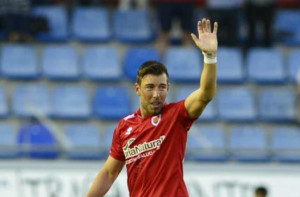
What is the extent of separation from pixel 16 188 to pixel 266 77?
489 centimetres

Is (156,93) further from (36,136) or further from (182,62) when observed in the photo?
(182,62)

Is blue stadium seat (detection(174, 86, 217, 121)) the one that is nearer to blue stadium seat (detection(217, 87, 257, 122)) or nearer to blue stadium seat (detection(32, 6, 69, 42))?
blue stadium seat (detection(217, 87, 257, 122))

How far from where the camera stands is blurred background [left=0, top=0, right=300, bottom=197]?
12.2 m

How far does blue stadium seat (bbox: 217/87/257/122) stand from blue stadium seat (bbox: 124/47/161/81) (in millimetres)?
1177

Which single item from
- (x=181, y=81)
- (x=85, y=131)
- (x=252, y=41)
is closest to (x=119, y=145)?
(x=85, y=131)

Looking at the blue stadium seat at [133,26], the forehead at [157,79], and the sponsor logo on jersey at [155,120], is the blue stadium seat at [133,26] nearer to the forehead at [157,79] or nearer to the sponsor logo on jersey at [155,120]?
the sponsor logo on jersey at [155,120]

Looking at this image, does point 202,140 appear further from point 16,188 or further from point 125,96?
point 16,188

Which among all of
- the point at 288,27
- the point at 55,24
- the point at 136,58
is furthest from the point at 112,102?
the point at 288,27

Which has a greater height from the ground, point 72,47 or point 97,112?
point 72,47

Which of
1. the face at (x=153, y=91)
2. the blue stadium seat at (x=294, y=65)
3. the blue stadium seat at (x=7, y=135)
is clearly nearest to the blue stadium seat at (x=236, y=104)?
the blue stadium seat at (x=294, y=65)

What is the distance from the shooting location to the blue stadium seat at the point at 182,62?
13992mm

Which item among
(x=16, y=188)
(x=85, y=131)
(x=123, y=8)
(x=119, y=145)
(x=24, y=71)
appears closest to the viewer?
(x=119, y=145)

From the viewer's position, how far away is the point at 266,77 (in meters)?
14.3

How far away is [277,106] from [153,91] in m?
8.76
